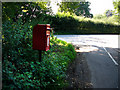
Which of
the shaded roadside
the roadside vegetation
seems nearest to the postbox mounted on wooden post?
the roadside vegetation

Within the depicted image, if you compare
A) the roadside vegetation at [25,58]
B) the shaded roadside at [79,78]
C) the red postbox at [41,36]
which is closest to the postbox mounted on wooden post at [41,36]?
the red postbox at [41,36]

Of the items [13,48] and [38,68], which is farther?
[13,48]

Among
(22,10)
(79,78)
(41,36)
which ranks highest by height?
(22,10)

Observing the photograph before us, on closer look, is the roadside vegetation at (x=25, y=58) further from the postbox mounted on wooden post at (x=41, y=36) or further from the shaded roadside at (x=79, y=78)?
the postbox mounted on wooden post at (x=41, y=36)

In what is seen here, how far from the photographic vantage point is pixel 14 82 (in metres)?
2.59

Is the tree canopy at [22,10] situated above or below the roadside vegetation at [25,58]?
above

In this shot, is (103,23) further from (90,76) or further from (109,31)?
(90,76)

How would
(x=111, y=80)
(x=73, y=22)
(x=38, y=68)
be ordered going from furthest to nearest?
1. (x=73, y=22)
2. (x=111, y=80)
3. (x=38, y=68)

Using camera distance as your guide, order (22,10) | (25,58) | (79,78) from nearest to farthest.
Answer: (25,58) → (79,78) → (22,10)

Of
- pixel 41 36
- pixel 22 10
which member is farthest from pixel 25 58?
pixel 22 10

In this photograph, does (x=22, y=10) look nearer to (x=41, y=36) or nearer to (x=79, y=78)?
(x=41, y=36)

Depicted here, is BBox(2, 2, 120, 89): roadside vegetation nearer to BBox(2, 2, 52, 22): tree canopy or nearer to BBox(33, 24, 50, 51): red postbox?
BBox(2, 2, 52, 22): tree canopy

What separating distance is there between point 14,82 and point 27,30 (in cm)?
262

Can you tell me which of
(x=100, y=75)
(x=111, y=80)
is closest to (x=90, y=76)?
(x=100, y=75)
